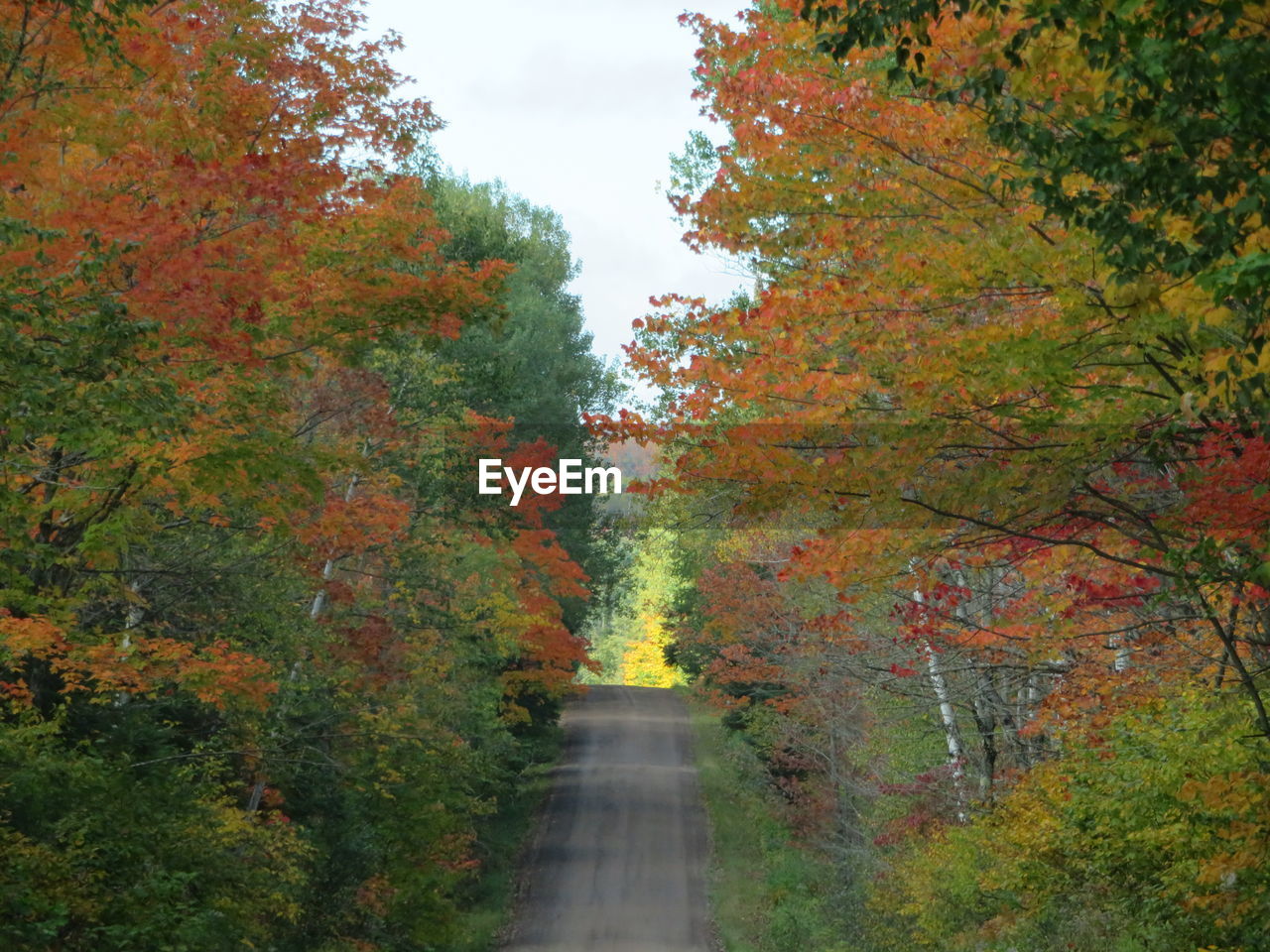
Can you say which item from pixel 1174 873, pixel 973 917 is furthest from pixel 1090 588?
pixel 973 917

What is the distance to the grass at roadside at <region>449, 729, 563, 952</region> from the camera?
25578 millimetres

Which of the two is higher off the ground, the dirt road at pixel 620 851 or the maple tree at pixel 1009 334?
the maple tree at pixel 1009 334

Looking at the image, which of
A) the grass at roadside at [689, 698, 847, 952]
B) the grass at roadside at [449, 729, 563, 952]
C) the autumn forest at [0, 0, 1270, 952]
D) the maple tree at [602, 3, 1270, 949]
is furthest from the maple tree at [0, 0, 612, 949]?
the grass at roadside at [689, 698, 847, 952]

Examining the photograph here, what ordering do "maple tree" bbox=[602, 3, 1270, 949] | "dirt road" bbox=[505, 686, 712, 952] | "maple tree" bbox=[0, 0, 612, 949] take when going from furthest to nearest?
1. "dirt road" bbox=[505, 686, 712, 952]
2. "maple tree" bbox=[0, 0, 612, 949]
3. "maple tree" bbox=[602, 3, 1270, 949]

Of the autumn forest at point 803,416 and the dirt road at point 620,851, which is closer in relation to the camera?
the autumn forest at point 803,416

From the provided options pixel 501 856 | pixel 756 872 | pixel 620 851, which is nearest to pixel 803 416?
pixel 756 872

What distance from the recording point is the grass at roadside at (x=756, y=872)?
24.5 meters

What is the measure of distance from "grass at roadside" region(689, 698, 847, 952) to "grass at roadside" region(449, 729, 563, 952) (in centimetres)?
467

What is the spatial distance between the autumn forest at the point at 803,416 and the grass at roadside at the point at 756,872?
5016 mm

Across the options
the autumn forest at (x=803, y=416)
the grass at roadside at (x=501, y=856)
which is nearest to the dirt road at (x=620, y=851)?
the grass at roadside at (x=501, y=856)

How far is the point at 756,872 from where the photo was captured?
30.4m

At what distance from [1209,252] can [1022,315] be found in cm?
292

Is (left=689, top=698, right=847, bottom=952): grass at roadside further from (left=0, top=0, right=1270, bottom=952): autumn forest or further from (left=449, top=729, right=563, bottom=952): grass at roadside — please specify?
(left=0, top=0, right=1270, bottom=952): autumn forest

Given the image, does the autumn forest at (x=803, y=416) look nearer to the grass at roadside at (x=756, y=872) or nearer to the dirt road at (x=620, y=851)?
the grass at roadside at (x=756, y=872)
